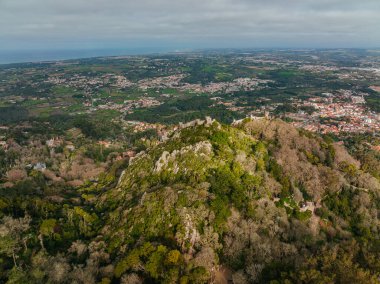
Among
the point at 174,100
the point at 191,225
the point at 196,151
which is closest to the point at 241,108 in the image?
the point at 174,100

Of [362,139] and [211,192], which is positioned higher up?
[211,192]

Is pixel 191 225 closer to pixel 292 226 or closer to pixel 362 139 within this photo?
pixel 292 226

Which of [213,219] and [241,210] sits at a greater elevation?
[213,219]

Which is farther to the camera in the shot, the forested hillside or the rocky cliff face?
the rocky cliff face

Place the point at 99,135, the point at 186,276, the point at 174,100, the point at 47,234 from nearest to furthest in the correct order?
the point at 186,276
the point at 47,234
the point at 99,135
the point at 174,100

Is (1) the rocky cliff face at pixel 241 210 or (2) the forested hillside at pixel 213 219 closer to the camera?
(2) the forested hillside at pixel 213 219

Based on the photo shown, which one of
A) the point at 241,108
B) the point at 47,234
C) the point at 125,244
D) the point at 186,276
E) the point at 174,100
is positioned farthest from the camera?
the point at 174,100

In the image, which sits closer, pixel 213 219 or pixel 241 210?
pixel 213 219

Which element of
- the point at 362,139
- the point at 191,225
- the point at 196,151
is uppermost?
the point at 196,151
